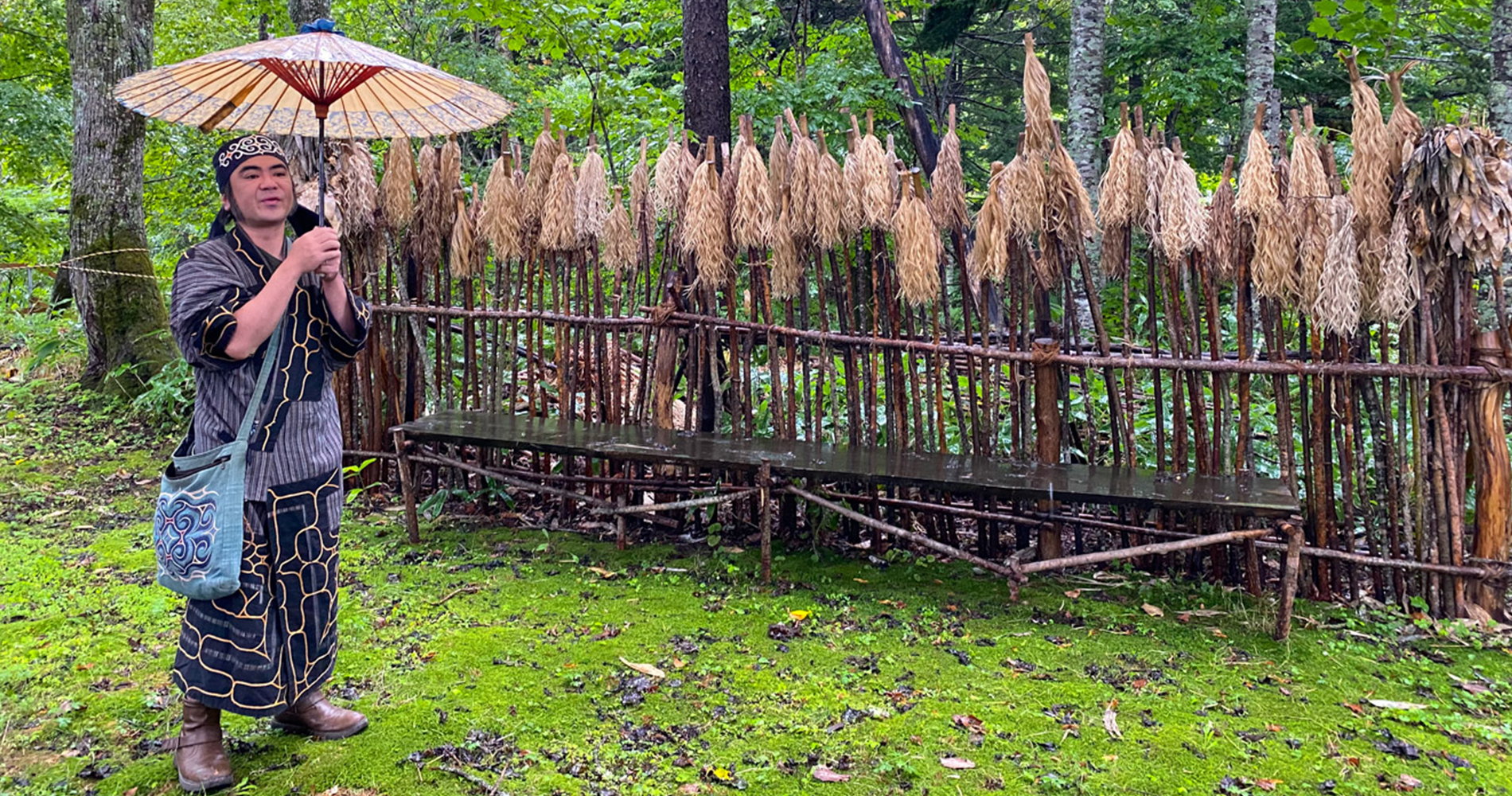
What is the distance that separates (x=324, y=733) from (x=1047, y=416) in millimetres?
3265

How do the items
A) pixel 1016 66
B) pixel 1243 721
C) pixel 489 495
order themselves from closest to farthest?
pixel 1243 721, pixel 489 495, pixel 1016 66

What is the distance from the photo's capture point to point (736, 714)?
3230 mm

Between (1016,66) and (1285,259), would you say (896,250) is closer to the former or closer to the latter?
(1285,259)

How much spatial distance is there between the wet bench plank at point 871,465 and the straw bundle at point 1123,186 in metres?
1.08

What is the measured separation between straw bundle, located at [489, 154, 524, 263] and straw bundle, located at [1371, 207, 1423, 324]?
4335mm

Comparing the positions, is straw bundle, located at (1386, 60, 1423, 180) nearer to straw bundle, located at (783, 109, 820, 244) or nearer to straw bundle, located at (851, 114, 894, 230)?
straw bundle, located at (851, 114, 894, 230)

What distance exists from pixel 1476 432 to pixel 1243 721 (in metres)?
1.78

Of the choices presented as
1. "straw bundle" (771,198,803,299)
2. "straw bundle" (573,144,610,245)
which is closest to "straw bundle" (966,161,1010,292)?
"straw bundle" (771,198,803,299)

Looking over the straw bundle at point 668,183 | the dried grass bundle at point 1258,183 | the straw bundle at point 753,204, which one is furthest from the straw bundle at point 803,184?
the dried grass bundle at point 1258,183

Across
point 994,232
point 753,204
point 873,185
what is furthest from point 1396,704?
point 753,204

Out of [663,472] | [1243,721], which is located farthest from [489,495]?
[1243,721]

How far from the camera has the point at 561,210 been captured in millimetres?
5344

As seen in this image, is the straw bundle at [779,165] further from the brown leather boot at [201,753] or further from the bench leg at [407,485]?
Result: the brown leather boot at [201,753]

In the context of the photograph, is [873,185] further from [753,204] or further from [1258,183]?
[1258,183]
